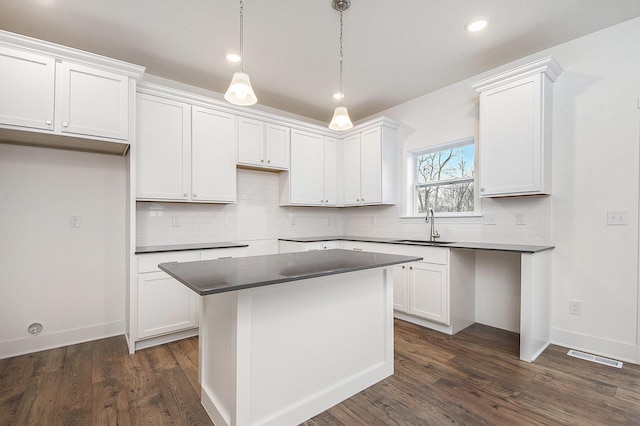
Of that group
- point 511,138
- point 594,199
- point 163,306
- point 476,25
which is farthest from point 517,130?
point 163,306

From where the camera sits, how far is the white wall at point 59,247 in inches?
103

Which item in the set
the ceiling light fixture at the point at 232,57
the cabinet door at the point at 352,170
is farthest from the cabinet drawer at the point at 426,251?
the ceiling light fixture at the point at 232,57

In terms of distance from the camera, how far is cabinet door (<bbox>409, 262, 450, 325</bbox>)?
303 centimetres

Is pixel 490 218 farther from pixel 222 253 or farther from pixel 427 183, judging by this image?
pixel 222 253

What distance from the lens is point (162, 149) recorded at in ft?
9.87

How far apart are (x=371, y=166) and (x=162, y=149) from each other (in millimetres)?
2534

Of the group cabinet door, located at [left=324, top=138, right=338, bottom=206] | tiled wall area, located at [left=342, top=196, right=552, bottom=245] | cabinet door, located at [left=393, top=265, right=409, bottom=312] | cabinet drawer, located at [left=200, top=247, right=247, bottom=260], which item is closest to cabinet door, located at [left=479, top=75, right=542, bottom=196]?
tiled wall area, located at [left=342, top=196, right=552, bottom=245]

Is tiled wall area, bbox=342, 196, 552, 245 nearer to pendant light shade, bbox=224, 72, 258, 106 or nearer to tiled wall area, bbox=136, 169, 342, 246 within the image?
tiled wall area, bbox=136, 169, 342, 246

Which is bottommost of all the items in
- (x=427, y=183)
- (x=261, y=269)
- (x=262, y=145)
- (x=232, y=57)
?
(x=261, y=269)

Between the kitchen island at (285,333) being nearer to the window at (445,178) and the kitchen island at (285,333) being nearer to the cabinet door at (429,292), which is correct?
the cabinet door at (429,292)

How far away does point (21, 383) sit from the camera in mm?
2135

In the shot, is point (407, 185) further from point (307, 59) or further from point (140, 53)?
point (140, 53)

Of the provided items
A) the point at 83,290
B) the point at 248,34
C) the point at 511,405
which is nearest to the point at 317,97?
the point at 248,34

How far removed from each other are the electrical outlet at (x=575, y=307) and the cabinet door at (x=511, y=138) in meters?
1.06
